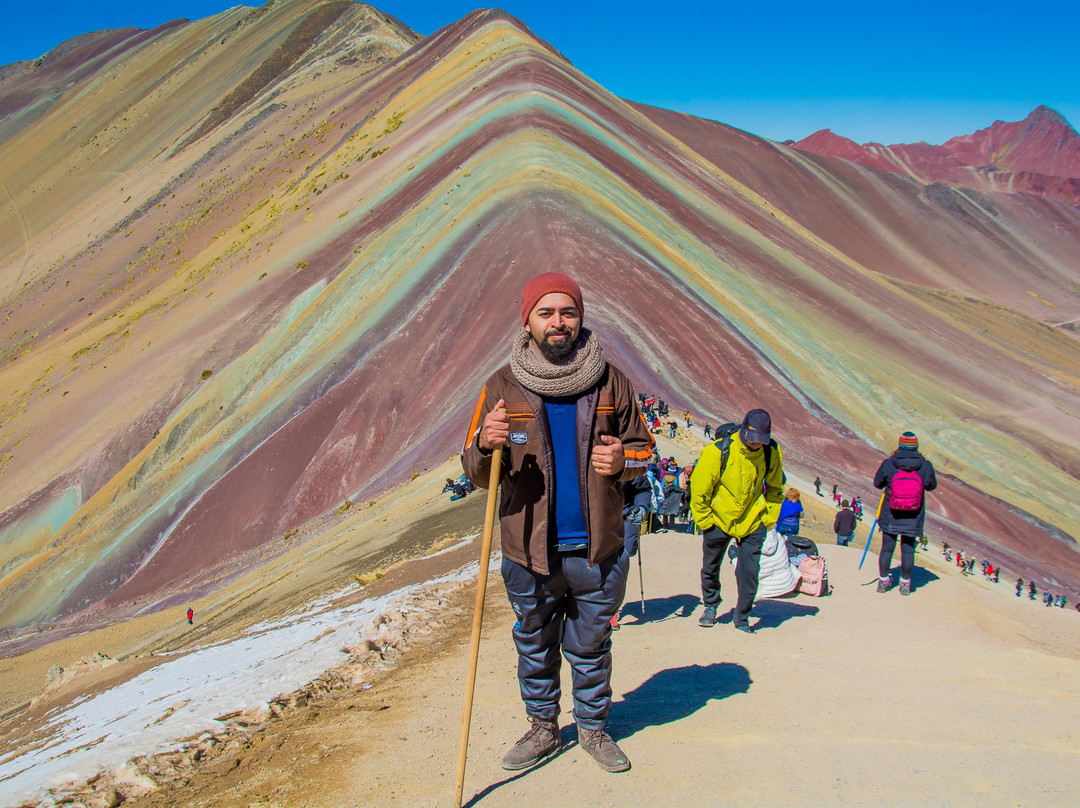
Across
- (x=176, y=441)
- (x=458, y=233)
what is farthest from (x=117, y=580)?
(x=458, y=233)

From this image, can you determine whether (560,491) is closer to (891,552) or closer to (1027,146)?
(891,552)

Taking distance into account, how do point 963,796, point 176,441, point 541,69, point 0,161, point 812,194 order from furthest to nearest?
point 0,161 → point 812,194 → point 541,69 → point 176,441 → point 963,796

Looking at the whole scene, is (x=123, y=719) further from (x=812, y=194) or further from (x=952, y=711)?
(x=812, y=194)

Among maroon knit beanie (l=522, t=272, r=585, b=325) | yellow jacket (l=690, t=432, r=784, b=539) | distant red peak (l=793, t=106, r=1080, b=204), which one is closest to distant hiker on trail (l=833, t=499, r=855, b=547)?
yellow jacket (l=690, t=432, r=784, b=539)

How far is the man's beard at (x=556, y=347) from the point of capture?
3.58 meters

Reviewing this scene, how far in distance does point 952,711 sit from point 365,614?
401 centimetres

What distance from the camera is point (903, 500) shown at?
7.16 meters

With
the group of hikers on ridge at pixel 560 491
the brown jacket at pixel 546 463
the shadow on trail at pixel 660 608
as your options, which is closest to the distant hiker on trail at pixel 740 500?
the shadow on trail at pixel 660 608

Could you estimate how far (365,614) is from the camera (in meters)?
6.44

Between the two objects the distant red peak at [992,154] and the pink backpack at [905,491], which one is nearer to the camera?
the pink backpack at [905,491]

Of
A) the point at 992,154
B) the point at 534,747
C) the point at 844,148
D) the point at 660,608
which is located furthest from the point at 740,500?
the point at 992,154

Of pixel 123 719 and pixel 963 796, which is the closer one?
pixel 963 796

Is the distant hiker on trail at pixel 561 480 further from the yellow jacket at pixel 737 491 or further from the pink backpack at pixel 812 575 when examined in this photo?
the pink backpack at pixel 812 575

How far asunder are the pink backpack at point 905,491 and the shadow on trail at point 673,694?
116 inches
